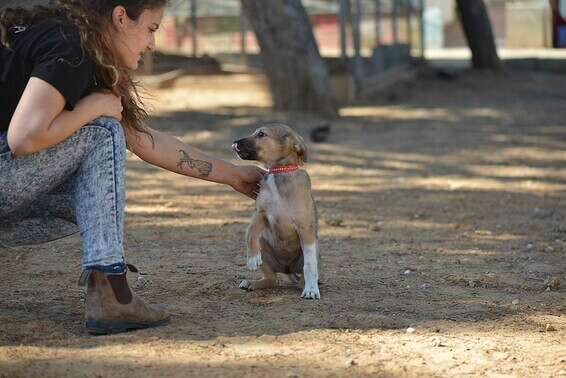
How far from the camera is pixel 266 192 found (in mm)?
4492

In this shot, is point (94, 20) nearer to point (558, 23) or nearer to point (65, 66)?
point (65, 66)

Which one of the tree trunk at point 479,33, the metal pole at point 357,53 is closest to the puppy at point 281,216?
the metal pole at point 357,53

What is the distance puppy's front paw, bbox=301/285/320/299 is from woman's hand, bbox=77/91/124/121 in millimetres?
1214

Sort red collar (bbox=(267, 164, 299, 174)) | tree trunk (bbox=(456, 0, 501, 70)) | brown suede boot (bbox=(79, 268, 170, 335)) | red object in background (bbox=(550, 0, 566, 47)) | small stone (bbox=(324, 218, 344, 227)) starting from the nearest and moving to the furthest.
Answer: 1. brown suede boot (bbox=(79, 268, 170, 335))
2. red collar (bbox=(267, 164, 299, 174))
3. small stone (bbox=(324, 218, 344, 227))
4. tree trunk (bbox=(456, 0, 501, 70))
5. red object in background (bbox=(550, 0, 566, 47))

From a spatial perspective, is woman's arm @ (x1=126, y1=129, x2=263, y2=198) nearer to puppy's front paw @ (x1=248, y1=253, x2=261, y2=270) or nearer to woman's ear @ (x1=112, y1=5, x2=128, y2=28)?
puppy's front paw @ (x1=248, y1=253, x2=261, y2=270)

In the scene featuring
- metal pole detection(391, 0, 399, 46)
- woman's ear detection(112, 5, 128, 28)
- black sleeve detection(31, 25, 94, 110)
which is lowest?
metal pole detection(391, 0, 399, 46)

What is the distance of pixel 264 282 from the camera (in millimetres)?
4629

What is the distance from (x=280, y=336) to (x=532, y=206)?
3938 mm

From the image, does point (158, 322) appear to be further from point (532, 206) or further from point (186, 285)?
point (532, 206)

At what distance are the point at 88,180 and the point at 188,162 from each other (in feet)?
2.61

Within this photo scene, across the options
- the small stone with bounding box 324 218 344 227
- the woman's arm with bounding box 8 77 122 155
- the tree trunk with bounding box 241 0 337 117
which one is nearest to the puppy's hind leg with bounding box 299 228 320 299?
the woman's arm with bounding box 8 77 122 155

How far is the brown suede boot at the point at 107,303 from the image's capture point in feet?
12.2

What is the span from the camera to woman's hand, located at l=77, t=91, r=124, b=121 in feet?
11.9

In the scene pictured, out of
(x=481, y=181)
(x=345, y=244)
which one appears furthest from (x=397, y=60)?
(x=345, y=244)
